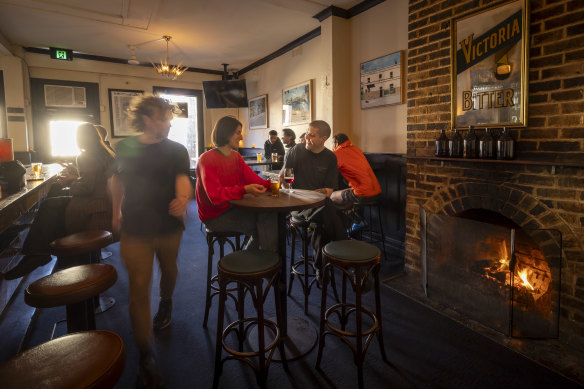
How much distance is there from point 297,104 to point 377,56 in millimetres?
1965

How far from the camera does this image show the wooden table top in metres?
1.77

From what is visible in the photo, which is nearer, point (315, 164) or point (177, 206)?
point (177, 206)

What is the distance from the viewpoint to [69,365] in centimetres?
83

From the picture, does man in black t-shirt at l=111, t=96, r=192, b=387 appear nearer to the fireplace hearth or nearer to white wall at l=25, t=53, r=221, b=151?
the fireplace hearth

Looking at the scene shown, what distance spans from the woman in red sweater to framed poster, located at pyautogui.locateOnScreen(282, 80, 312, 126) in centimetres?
349

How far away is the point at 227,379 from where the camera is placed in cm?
176

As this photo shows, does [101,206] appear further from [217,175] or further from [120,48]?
[120,48]

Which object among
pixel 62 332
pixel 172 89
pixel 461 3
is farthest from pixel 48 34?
pixel 461 3

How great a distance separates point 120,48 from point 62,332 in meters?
5.69

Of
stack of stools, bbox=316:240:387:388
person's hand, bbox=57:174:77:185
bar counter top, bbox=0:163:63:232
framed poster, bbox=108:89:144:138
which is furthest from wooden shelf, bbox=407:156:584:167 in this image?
framed poster, bbox=108:89:144:138

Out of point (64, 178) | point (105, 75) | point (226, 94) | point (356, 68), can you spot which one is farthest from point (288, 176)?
point (105, 75)

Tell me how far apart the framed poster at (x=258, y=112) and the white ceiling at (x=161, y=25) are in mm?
952

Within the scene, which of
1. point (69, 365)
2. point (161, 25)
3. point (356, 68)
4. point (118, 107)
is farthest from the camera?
point (118, 107)

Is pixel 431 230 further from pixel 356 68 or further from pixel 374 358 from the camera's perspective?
pixel 356 68
